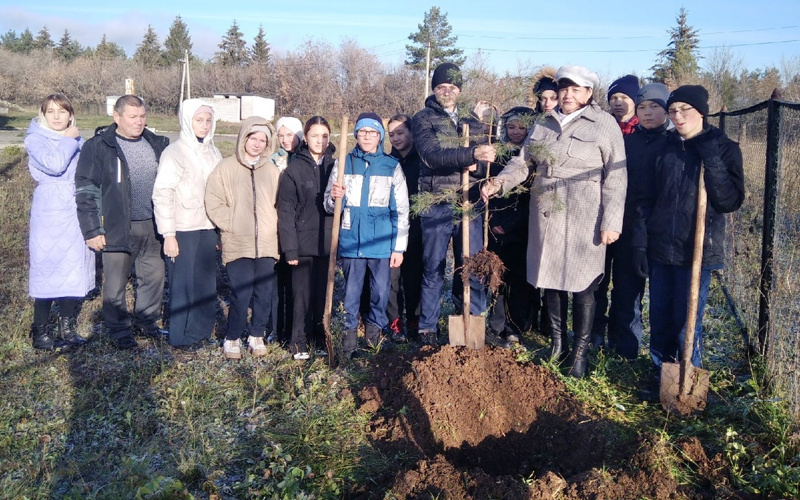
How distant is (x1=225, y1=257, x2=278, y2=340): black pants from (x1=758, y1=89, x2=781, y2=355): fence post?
3.61 meters

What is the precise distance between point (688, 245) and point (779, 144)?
0.99m

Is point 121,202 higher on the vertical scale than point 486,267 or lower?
higher

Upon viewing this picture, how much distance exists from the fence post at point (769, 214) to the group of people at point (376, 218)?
18.4 inches

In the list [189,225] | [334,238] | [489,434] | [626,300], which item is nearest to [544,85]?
[626,300]

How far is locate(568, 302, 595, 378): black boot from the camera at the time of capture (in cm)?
435

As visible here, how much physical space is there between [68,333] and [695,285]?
4815 mm

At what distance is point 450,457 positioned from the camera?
3.62 m

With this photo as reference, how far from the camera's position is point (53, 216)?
494 cm

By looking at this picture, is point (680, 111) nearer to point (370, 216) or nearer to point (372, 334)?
point (370, 216)

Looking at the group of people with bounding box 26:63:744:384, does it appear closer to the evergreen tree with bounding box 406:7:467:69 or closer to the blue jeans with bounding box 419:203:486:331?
the blue jeans with bounding box 419:203:486:331

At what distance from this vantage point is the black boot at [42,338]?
5043 millimetres

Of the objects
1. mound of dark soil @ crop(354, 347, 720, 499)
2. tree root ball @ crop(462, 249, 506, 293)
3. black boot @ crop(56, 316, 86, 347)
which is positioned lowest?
mound of dark soil @ crop(354, 347, 720, 499)

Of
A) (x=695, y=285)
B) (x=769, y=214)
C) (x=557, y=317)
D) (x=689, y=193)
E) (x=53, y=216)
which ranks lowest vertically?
(x=557, y=317)

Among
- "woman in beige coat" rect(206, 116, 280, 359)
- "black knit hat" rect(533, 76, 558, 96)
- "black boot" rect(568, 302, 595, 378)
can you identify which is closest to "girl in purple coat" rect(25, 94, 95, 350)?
"woman in beige coat" rect(206, 116, 280, 359)
